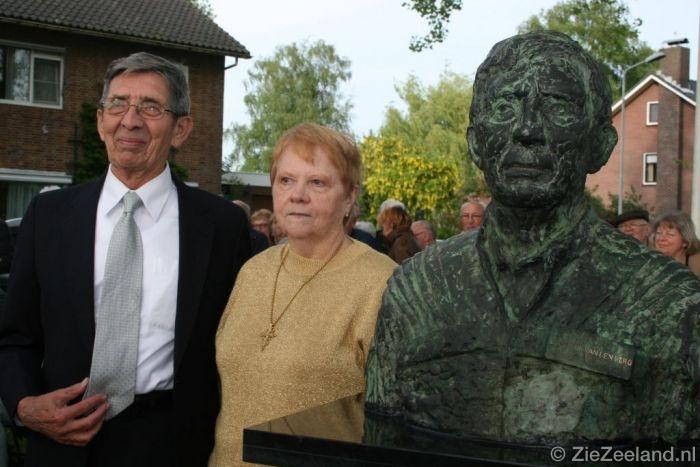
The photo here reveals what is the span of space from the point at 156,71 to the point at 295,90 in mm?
44519

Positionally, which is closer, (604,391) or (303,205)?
(604,391)

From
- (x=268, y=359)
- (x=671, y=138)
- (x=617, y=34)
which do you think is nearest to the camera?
(x=268, y=359)

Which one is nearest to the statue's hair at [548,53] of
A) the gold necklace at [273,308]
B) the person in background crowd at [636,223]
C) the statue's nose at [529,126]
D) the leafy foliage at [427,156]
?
the statue's nose at [529,126]

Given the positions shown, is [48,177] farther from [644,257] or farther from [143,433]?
[644,257]

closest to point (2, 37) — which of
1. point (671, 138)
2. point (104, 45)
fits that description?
point (104, 45)

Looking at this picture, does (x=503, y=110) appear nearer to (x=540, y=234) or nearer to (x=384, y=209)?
(x=540, y=234)

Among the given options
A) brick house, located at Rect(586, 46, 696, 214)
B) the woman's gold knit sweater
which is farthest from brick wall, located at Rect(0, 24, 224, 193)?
brick house, located at Rect(586, 46, 696, 214)

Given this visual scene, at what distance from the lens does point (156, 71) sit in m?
3.08

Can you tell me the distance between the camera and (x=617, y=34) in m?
43.8

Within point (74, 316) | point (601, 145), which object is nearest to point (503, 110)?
point (601, 145)

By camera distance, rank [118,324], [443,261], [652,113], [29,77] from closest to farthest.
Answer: [443,261] < [118,324] < [29,77] < [652,113]

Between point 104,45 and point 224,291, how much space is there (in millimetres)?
18897

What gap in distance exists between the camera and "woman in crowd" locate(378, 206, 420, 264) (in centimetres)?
749

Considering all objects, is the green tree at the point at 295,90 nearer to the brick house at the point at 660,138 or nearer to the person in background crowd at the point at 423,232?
the brick house at the point at 660,138
